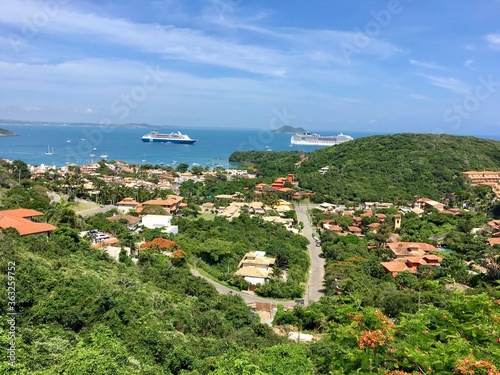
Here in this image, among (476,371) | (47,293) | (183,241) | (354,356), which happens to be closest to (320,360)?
(354,356)

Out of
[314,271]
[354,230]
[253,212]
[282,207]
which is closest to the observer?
[314,271]

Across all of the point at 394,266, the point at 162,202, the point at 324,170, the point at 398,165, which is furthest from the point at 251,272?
the point at 398,165

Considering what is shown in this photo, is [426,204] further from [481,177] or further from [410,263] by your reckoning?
[410,263]

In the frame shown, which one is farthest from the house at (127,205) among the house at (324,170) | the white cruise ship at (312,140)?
the white cruise ship at (312,140)

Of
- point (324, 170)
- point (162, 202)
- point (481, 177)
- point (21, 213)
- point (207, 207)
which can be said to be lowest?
point (207, 207)

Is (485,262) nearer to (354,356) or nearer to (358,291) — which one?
(358,291)

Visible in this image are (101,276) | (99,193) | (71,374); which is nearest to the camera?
(71,374)

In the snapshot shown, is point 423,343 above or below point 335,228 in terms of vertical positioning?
above
